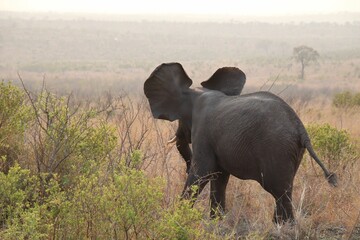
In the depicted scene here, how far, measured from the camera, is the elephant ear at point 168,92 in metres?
4.75

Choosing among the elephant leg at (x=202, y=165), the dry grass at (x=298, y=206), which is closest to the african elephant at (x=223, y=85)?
the dry grass at (x=298, y=206)

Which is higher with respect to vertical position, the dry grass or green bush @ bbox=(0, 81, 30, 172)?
green bush @ bbox=(0, 81, 30, 172)

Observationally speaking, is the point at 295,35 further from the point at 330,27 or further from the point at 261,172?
the point at 261,172

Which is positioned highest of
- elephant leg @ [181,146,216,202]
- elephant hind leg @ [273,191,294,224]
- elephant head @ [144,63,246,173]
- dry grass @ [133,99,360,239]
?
elephant head @ [144,63,246,173]

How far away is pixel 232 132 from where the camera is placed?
4195 millimetres

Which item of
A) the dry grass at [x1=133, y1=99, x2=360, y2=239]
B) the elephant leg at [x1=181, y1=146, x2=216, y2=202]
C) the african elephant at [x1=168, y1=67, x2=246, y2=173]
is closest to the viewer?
the dry grass at [x1=133, y1=99, x2=360, y2=239]

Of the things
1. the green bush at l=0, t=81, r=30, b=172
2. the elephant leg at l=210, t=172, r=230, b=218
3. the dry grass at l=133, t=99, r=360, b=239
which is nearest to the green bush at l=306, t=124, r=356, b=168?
the dry grass at l=133, t=99, r=360, b=239

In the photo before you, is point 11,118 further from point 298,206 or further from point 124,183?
point 298,206

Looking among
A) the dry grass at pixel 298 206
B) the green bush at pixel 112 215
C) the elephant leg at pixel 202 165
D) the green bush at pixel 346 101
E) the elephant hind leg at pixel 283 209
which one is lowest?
the green bush at pixel 346 101

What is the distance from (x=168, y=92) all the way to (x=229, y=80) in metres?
0.56

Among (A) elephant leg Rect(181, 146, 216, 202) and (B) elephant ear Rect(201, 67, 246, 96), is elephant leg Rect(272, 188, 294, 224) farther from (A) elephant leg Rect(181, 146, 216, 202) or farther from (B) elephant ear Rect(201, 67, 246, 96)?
(B) elephant ear Rect(201, 67, 246, 96)

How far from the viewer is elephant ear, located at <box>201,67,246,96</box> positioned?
491 cm

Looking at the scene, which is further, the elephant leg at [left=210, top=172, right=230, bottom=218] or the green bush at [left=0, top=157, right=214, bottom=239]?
the elephant leg at [left=210, top=172, right=230, bottom=218]

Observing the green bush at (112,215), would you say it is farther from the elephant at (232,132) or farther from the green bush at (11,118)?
the green bush at (11,118)
